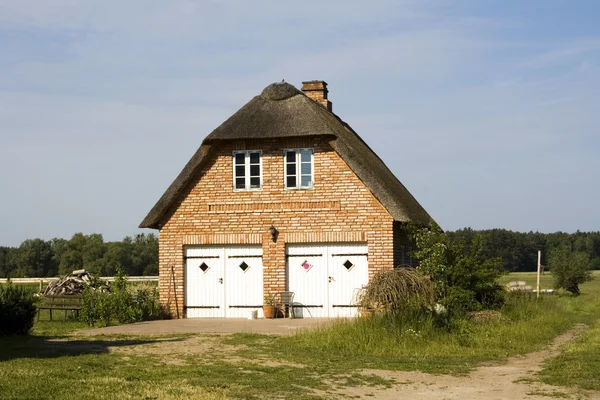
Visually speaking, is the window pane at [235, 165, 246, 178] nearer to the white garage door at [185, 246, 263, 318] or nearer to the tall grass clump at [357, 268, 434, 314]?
the white garage door at [185, 246, 263, 318]

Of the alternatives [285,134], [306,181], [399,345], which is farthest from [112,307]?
[399,345]

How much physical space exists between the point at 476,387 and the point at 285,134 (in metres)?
13.5

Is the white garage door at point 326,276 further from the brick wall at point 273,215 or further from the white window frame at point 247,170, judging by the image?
the white window frame at point 247,170

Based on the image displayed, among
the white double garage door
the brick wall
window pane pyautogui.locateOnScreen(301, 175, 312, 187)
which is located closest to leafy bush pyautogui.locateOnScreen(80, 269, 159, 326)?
the brick wall

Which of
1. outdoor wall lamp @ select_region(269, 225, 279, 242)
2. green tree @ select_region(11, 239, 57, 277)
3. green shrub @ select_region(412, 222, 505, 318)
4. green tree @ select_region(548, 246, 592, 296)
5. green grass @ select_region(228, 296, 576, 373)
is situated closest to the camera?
green grass @ select_region(228, 296, 576, 373)

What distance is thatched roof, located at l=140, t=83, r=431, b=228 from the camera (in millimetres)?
24891

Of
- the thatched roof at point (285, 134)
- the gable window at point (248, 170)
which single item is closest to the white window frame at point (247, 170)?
the gable window at point (248, 170)

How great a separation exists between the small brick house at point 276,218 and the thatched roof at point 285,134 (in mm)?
34

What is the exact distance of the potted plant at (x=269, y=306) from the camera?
2536cm

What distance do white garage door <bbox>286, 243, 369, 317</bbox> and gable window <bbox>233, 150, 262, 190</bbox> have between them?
2160 millimetres

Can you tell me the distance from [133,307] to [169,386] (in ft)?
43.2

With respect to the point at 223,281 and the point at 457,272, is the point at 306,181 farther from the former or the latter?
the point at 457,272

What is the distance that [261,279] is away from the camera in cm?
2588

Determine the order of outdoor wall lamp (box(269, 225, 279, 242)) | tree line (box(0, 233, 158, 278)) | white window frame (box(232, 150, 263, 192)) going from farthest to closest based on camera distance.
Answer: tree line (box(0, 233, 158, 278))
white window frame (box(232, 150, 263, 192))
outdoor wall lamp (box(269, 225, 279, 242))
